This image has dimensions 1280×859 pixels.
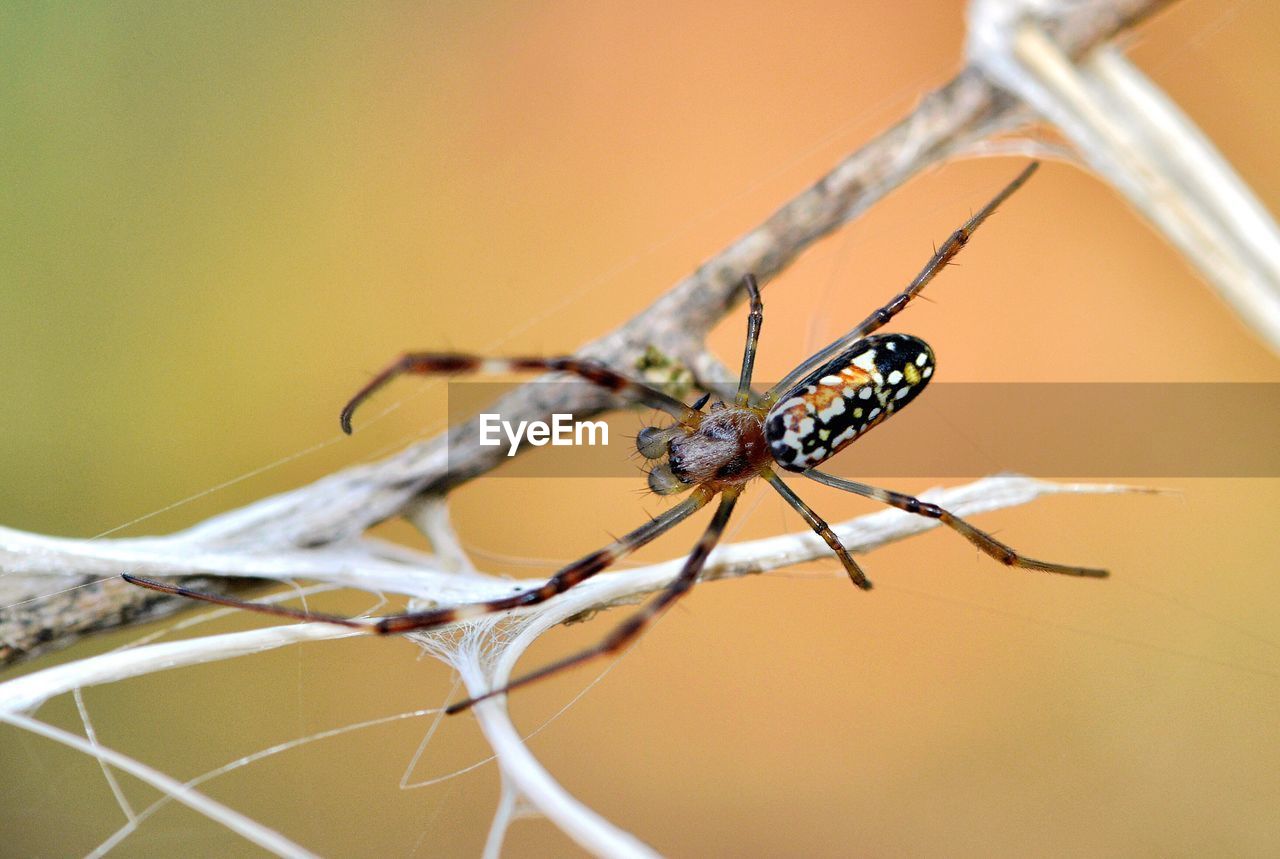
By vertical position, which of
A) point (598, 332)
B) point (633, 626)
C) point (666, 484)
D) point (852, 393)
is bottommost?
point (633, 626)

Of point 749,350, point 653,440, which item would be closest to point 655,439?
point 653,440

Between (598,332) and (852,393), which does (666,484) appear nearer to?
(852,393)

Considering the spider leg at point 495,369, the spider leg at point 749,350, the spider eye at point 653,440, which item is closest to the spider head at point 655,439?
the spider eye at point 653,440

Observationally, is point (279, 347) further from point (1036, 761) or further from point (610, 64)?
point (1036, 761)

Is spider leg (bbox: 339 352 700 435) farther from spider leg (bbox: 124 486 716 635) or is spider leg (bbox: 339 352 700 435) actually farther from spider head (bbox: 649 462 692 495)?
spider head (bbox: 649 462 692 495)

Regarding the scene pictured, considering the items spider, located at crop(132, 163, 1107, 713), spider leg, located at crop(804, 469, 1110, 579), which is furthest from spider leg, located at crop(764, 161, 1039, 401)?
spider leg, located at crop(804, 469, 1110, 579)

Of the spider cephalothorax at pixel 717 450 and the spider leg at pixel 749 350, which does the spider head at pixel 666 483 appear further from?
the spider leg at pixel 749 350
